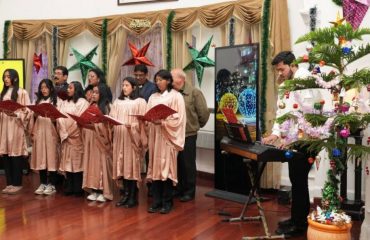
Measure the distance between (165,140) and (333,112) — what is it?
1970 mm

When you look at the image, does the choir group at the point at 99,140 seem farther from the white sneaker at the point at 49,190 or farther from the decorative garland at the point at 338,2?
the decorative garland at the point at 338,2

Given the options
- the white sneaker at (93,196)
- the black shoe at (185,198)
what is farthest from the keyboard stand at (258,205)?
the white sneaker at (93,196)

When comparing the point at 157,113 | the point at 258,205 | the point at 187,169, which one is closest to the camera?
the point at 258,205

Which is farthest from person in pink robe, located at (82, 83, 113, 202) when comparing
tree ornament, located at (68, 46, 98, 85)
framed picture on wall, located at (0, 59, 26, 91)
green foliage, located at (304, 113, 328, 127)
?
green foliage, located at (304, 113, 328, 127)

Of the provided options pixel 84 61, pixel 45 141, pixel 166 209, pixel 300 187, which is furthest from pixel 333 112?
pixel 84 61

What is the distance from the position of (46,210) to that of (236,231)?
2.08m

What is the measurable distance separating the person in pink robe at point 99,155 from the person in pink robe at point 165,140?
2.04 ft

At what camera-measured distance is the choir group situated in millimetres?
4578

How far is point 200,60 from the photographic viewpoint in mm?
6195

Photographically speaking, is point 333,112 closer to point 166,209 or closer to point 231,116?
point 231,116

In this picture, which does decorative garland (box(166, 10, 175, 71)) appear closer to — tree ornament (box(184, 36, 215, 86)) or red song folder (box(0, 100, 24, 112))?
tree ornament (box(184, 36, 215, 86))

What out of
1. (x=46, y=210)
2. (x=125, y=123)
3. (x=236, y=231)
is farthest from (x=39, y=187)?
(x=236, y=231)

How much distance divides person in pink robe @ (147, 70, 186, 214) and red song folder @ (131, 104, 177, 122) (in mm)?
95

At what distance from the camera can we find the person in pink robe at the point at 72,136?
525 cm
